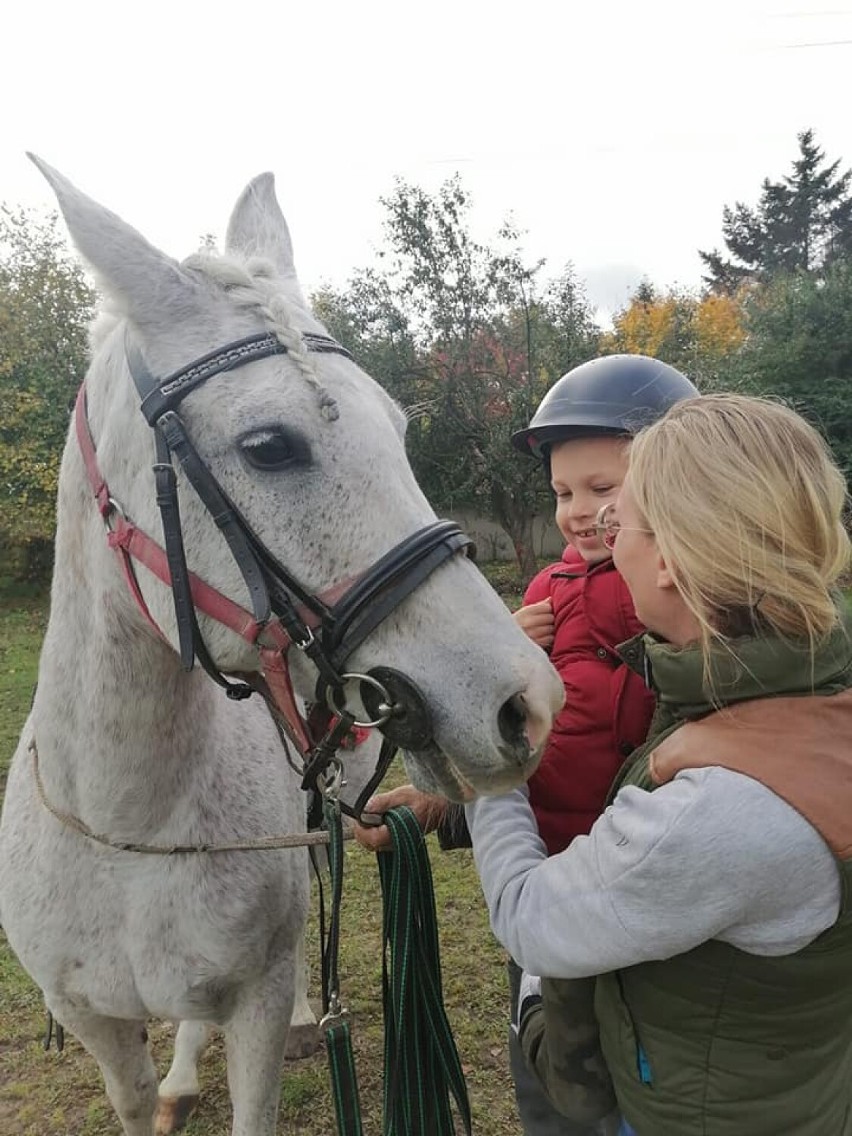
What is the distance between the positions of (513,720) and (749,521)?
0.52 m

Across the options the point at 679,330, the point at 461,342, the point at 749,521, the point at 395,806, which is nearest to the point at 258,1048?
the point at 395,806

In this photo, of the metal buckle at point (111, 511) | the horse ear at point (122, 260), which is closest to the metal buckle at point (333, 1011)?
the metal buckle at point (111, 511)

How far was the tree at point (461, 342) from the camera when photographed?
16.6m

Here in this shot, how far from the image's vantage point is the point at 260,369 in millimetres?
1592

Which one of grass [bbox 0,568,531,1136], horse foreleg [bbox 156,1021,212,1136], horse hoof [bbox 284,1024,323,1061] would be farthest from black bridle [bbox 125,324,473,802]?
horse hoof [bbox 284,1024,323,1061]

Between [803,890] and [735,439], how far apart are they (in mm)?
725

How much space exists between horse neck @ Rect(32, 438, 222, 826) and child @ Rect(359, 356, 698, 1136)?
1.85 ft

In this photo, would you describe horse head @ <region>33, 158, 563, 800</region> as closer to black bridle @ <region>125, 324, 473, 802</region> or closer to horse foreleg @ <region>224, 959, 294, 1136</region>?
black bridle @ <region>125, 324, 473, 802</region>

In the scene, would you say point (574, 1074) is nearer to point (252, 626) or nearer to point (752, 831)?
point (752, 831)

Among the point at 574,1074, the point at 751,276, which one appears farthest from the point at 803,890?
the point at 751,276

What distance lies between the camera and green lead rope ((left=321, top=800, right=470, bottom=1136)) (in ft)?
5.80

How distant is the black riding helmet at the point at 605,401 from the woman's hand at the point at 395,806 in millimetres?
943

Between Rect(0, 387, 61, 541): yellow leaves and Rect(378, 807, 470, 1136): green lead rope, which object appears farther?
Rect(0, 387, 61, 541): yellow leaves

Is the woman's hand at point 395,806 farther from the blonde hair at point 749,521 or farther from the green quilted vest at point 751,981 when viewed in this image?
the blonde hair at point 749,521
